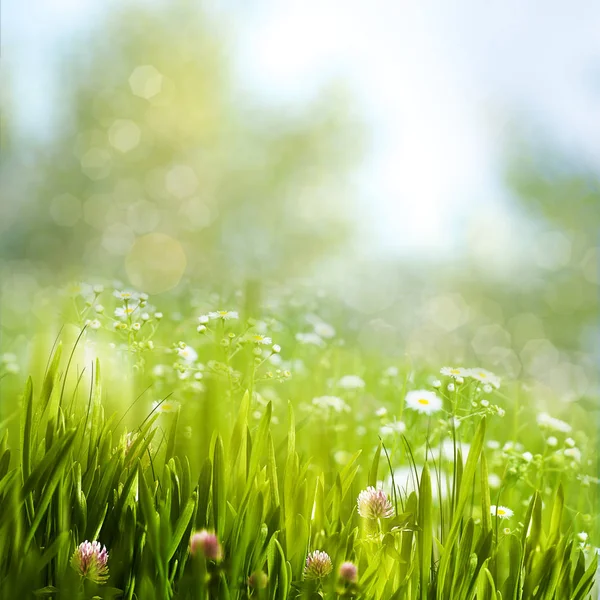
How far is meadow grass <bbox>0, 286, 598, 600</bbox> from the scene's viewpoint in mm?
1137

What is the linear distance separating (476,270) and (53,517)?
22.3ft

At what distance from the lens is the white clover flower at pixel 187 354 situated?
57.8 inches

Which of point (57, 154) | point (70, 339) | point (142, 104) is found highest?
point (142, 104)

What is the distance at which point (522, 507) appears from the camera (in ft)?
5.21

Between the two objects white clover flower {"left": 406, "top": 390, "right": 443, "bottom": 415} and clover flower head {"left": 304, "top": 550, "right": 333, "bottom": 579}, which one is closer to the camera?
clover flower head {"left": 304, "top": 550, "right": 333, "bottom": 579}

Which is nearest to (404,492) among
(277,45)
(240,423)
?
(240,423)

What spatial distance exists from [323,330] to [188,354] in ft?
1.96

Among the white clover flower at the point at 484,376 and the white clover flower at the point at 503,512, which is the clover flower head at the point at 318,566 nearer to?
the white clover flower at the point at 503,512

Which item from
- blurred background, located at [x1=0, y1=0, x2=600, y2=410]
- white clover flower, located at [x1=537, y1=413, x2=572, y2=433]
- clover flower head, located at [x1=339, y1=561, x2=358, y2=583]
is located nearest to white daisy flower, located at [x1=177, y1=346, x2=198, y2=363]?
clover flower head, located at [x1=339, y1=561, x2=358, y2=583]

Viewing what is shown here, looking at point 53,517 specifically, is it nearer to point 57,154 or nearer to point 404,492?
point 404,492

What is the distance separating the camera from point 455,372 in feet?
5.03

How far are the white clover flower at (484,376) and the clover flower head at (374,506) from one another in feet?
1.47

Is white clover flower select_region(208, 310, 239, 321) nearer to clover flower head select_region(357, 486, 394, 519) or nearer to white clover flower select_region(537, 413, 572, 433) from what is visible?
clover flower head select_region(357, 486, 394, 519)

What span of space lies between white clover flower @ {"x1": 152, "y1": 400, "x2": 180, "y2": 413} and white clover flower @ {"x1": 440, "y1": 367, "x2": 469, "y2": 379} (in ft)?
2.25
